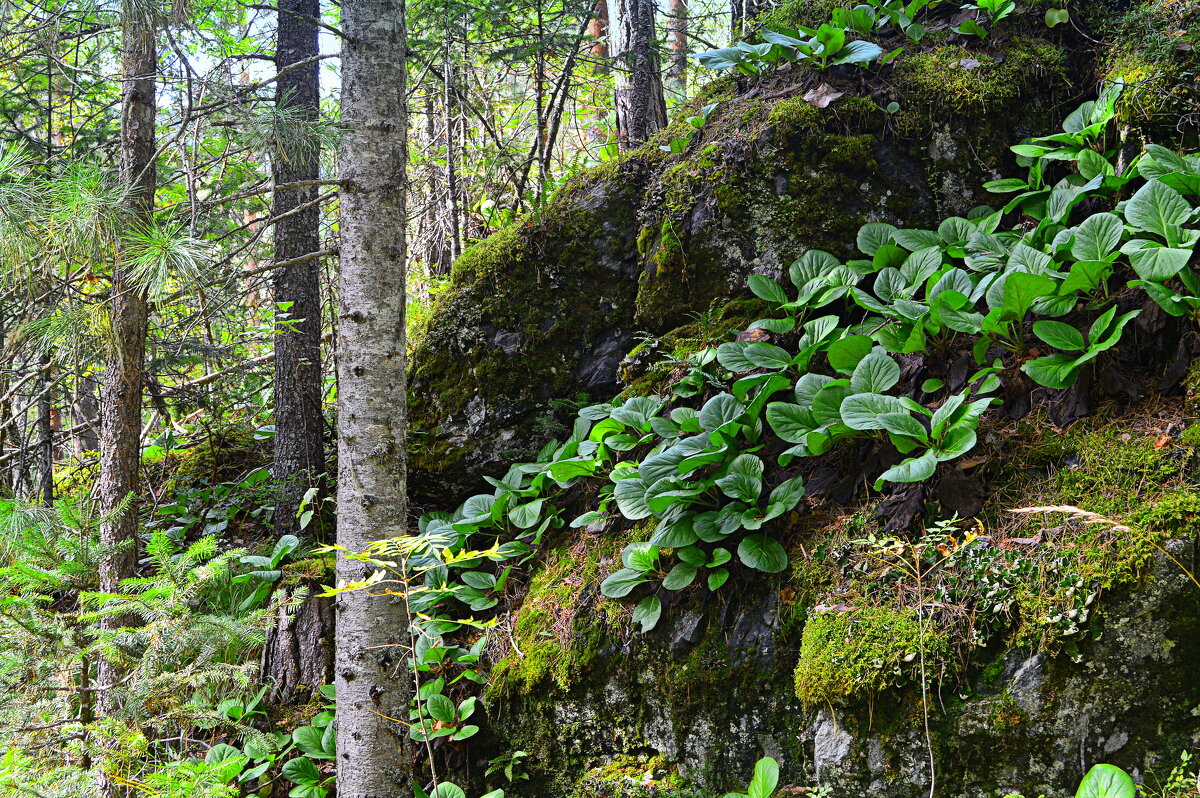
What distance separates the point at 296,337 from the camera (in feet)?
15.6

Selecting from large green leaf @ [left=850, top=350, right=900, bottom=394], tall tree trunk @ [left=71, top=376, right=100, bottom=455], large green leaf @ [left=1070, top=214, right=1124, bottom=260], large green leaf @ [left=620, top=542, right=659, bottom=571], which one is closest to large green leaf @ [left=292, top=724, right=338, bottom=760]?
large green leaf @ [left=620, top=542, right=659, bottom=571]

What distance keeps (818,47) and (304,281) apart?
357cm

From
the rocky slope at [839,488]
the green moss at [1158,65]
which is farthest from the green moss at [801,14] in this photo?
the green moss at [1158,65]

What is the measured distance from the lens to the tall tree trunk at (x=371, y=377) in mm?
3209

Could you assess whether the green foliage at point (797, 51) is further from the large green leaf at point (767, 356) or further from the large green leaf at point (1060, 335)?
the large green leaf at point (1060, 335)

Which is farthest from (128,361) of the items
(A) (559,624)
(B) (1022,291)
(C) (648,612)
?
(B) (1022,291)

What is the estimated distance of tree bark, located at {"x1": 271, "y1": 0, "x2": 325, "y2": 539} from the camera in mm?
4688

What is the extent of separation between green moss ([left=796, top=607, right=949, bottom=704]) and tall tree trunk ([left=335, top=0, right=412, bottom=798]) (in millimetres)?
1795

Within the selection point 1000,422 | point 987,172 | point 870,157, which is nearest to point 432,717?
point 1000,422

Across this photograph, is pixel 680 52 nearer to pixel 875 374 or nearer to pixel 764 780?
pixel 875 374

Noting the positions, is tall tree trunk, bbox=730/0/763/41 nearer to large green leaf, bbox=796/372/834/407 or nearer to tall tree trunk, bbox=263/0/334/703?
tall tree trunk, bbox=263/0/334/703

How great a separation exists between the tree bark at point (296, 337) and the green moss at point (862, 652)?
3.27 meters

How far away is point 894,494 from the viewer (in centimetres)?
287

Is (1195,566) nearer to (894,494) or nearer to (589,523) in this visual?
(894,494)
